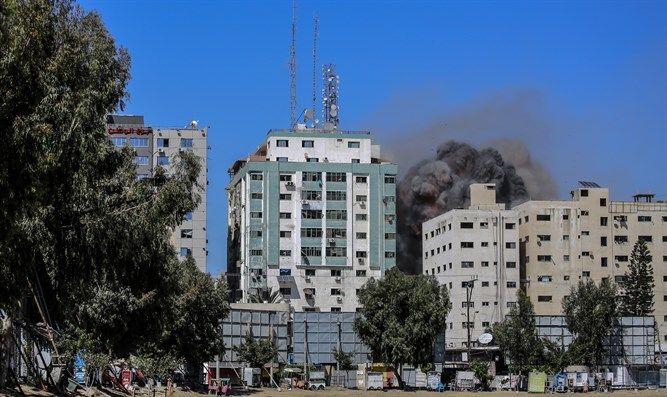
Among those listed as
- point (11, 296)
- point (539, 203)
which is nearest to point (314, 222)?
point (539, 203)

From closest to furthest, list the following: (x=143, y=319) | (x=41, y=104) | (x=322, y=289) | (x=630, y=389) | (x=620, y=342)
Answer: (x=41, y=104)
(x=143, y=319)
(x=630, y=389)
(x=620, y=342)
(x=322, y=289)

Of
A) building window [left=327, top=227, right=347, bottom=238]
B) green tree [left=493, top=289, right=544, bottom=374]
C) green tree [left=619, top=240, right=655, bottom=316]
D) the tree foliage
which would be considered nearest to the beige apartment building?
green tree [left=619, top=240, right=655, bottom=316]

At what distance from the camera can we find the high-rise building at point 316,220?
176875 mm

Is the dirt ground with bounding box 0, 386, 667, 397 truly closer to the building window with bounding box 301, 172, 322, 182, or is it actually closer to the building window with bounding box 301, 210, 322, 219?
the building window with bounding box 301, 210, 322, 219

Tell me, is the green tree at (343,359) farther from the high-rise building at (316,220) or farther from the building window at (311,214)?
the building window at (311,214)

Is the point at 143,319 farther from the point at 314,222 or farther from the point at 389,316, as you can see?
the point at 314,222

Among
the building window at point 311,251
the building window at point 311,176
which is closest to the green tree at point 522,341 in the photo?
the building window at point 311,251

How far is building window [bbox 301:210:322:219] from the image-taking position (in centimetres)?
18012

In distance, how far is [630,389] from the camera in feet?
400

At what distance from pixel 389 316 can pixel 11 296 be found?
81.3 meters

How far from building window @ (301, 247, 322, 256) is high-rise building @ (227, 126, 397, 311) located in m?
0.03

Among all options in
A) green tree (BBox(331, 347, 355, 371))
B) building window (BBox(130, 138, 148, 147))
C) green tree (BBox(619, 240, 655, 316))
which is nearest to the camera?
green tree (BBox(331, 347, 355, 371))

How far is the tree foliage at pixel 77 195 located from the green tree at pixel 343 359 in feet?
171

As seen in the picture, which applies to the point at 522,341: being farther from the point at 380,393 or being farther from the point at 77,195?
the point at 77,195
